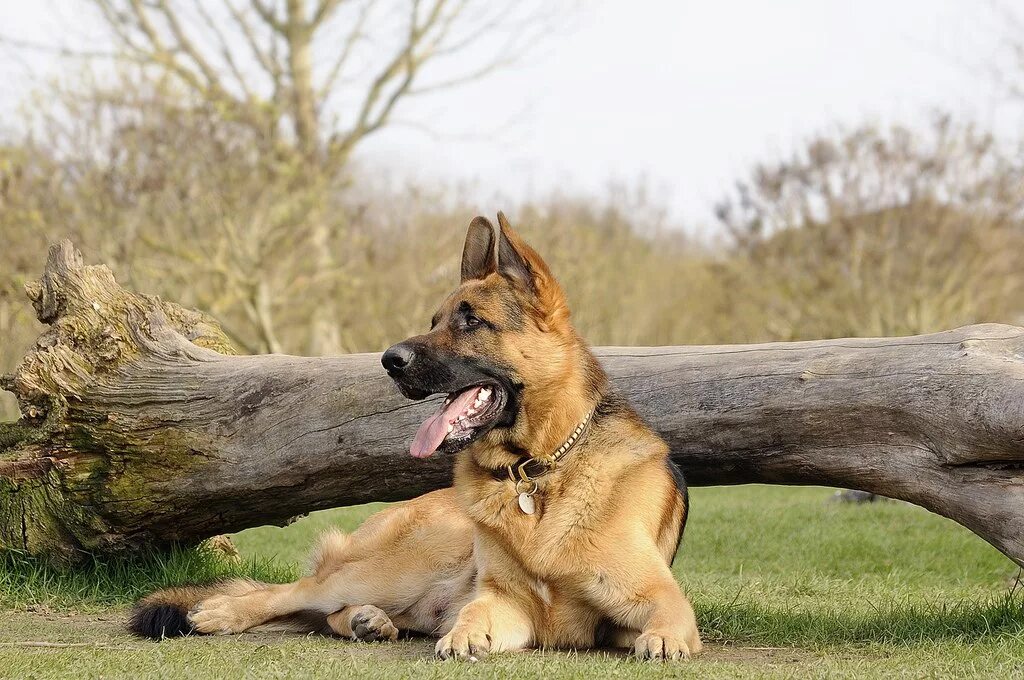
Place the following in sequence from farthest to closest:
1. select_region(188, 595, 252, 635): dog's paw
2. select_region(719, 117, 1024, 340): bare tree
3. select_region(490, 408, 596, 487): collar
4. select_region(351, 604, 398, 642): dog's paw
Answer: select_region(719, 117, 1024, 340): bare tree
select_region(188, 595, 252, 635): dog's paw
select_region(351, 604, 398, 642): dog's paw
select_region(490, 408, 596, 487): collar

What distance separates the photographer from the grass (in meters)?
4.51

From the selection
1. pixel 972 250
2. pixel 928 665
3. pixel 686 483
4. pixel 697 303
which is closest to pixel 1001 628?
pixel 928 665

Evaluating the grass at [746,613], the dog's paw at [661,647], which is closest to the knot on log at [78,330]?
the grass at [746,613]

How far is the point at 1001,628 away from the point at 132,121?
15.5 metres

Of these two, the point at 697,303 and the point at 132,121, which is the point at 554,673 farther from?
the point at 697,303

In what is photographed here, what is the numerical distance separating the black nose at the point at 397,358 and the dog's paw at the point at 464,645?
4.06 feet

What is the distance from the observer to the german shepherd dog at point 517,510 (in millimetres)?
4910

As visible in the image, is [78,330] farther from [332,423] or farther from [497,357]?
[497,357]

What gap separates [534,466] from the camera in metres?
5.20

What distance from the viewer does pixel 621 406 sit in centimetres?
546

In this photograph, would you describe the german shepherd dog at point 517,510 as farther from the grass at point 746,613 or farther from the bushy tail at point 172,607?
the grass at point 746,613

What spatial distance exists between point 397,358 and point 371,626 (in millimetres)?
1553

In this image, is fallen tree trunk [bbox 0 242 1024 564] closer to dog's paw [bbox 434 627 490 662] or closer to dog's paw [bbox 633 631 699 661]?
dog's paw [bbox 633 631 699 661]

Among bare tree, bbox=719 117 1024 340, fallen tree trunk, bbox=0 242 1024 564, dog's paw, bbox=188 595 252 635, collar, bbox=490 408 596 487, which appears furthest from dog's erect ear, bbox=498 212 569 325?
bare tree, bbox=719 117 1024 340
